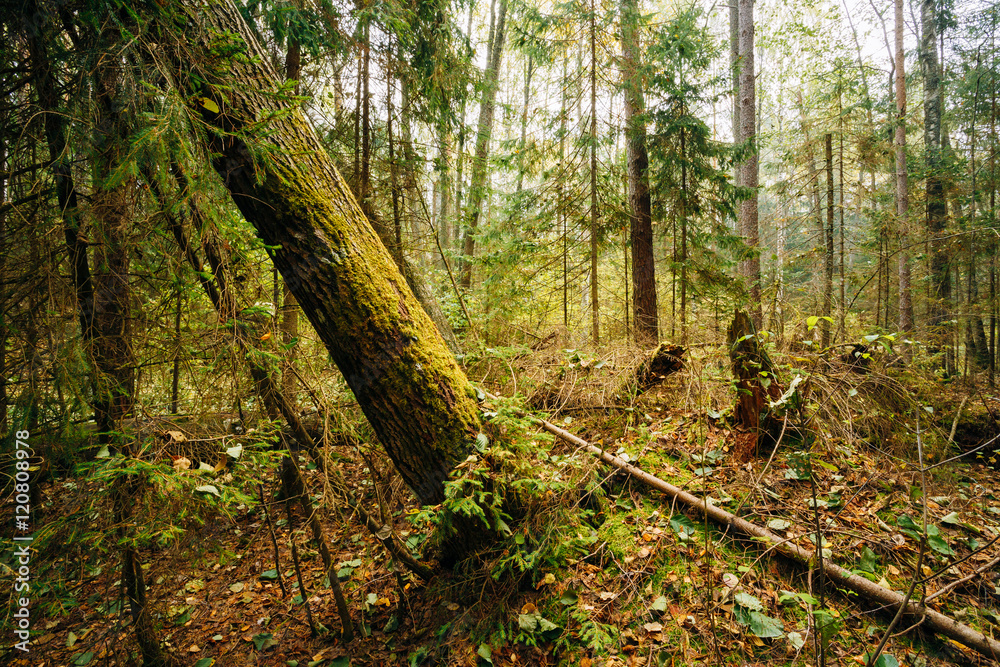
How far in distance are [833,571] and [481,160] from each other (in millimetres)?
7012

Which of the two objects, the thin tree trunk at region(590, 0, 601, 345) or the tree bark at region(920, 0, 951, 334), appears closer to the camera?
the thin tree trunk at region(590, 0, 601, 345)

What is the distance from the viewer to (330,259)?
2.47 metres

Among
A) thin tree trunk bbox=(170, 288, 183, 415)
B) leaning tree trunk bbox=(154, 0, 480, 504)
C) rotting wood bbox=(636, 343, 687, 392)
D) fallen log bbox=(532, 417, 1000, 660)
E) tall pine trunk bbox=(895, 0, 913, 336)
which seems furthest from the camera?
tall pine trunk bbox=(895, 0, 913, 336)

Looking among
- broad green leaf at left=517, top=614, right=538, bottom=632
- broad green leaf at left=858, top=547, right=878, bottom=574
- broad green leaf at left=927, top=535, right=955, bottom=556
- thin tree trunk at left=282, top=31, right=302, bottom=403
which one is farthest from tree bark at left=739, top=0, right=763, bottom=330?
thin tree trunk at left=282, top=31, right=302, bottom=403

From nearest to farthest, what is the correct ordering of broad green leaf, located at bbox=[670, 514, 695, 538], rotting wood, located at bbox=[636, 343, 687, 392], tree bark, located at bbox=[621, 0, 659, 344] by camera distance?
1. broad green leaf, located at bbox=[670, 514, 695, 538]
2. rotting wood, located at bbox=[636, 343, 687, 392]
3. tree bark, located at bbox=[621, 0, 659, 344]

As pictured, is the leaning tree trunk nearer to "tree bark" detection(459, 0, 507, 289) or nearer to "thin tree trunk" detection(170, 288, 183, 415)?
"thin tree trunk" detection(170, 288, 183, 415)

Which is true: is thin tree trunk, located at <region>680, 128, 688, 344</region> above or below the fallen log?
above

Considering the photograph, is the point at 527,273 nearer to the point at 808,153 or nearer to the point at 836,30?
the point at 808,153

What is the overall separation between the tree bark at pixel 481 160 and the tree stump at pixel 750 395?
4.40 metres

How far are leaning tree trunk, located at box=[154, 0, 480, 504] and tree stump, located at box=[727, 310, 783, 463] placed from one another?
2445 mm

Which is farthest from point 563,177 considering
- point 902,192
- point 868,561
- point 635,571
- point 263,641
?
point 902,192

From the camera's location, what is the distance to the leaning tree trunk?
234cm

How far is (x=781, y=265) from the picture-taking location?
33.0ft

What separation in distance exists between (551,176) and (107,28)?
5.57 metres
